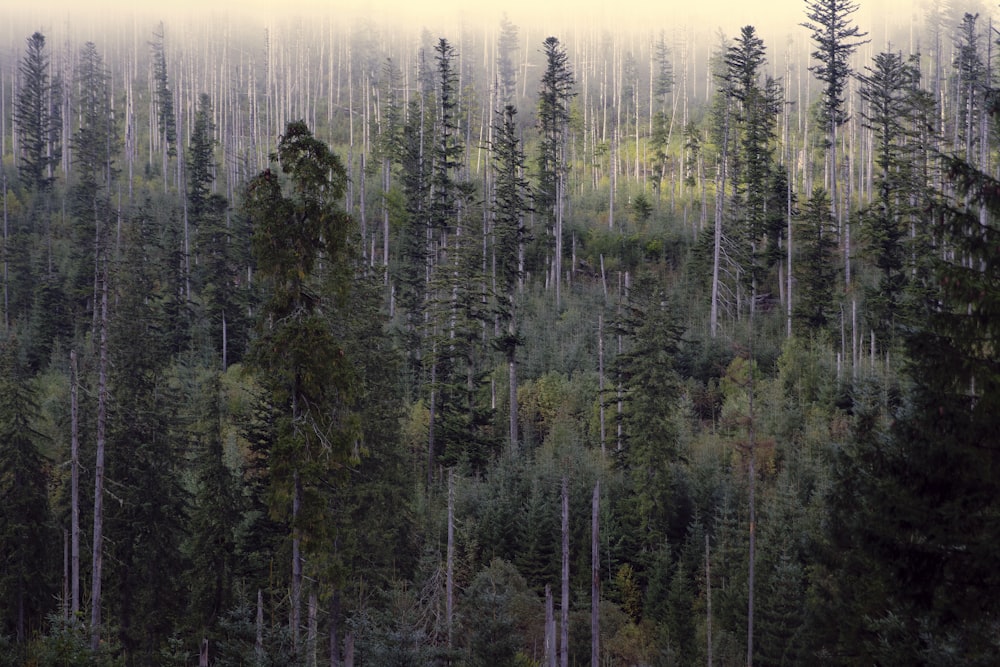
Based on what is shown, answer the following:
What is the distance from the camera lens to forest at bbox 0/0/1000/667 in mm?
14461

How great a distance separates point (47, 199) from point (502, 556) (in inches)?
Result: 2146

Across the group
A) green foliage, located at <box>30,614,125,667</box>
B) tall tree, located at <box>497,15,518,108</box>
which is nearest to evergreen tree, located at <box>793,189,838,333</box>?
green foliage, located at <box>30,614,125,667</box>

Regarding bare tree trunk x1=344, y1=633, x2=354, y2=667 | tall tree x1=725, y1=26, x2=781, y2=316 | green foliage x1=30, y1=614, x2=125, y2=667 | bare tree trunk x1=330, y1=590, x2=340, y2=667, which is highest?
tall tree x1=725, y1=26, x2=781, y2=316

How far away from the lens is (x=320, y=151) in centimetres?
1814

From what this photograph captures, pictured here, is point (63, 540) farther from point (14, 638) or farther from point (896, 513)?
point (896, 513)

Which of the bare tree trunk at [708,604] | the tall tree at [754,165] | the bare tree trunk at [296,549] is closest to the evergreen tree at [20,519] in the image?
the bare tree trunk at [296,549]

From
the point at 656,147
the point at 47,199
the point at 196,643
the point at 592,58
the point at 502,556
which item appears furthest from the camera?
the point at 592,58

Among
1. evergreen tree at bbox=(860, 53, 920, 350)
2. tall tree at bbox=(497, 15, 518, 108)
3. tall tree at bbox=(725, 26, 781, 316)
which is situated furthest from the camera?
tall tree at bbox=(497, 15, 518, 108)

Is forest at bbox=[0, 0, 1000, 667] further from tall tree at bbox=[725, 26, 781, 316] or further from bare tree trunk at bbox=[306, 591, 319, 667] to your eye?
tall tree at bbox=[725, 26, 781, 316]

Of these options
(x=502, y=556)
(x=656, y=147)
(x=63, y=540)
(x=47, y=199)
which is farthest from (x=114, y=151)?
(x=502, y=556)

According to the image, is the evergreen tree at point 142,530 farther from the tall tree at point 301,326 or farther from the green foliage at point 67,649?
the green foliage at point 67,649

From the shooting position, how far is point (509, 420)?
132 ft

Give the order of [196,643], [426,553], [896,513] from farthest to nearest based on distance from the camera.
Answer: [426,553] → [196,643] → [896,513]

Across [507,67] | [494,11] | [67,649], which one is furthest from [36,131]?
[494,11]
